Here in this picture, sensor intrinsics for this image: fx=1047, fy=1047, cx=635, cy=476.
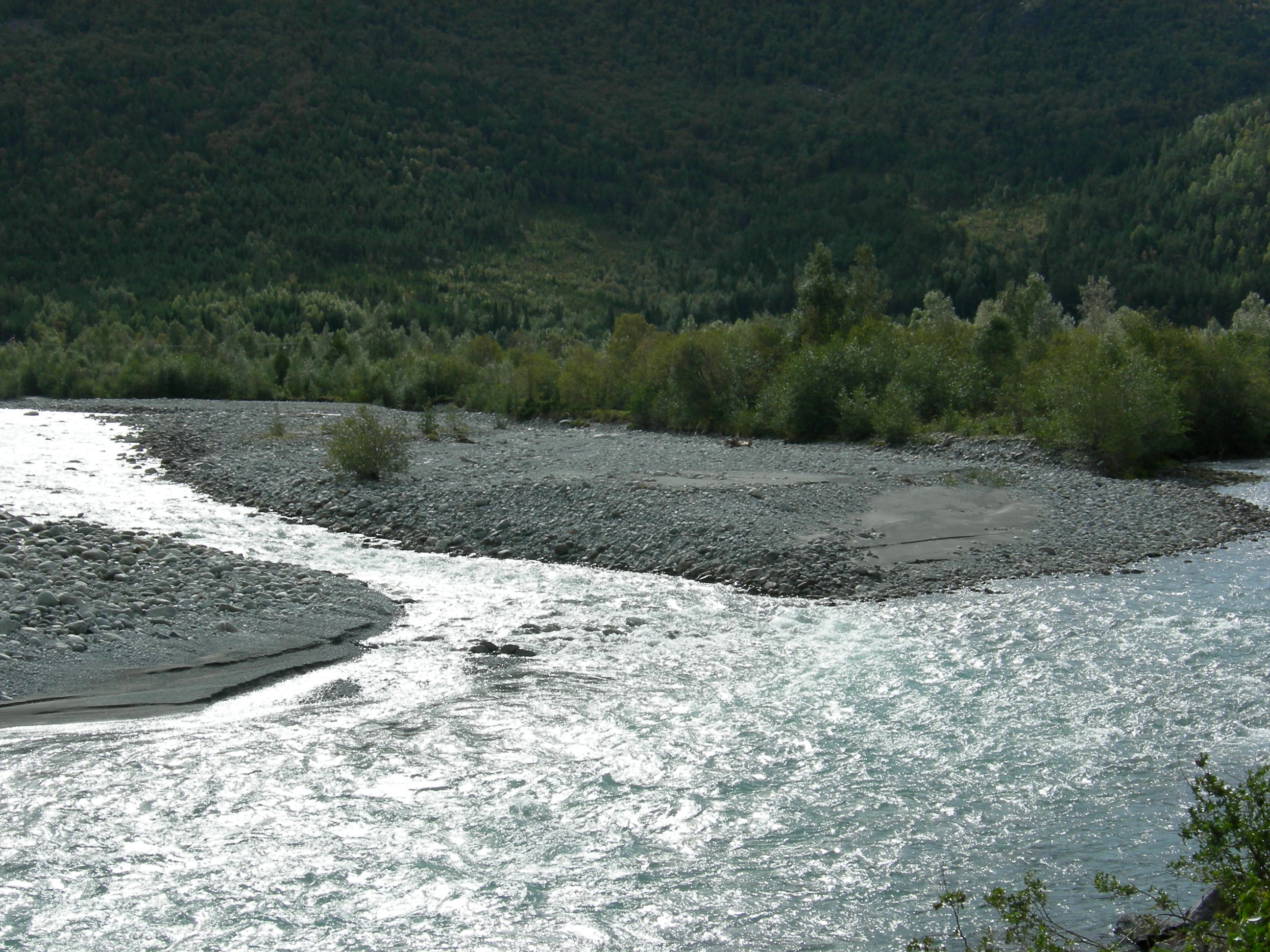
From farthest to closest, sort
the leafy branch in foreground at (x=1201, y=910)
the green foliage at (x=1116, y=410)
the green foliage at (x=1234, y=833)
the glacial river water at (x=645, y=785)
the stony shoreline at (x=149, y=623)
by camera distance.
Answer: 1. the green foliage at (x=1116, y=410)
2. the stony shoreline at (x=149, y=623)
3. the glacial river water at (x=645, y=785)
4. the green foliage at (x=1234, y=833)
5. the leafy branch in foreground at (x=1201, y=910)

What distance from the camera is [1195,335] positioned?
5059cm

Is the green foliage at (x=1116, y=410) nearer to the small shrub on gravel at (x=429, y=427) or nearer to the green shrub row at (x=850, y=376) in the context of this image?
the green shrub row at (x=850, y=376)

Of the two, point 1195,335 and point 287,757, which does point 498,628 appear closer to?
point 287,757

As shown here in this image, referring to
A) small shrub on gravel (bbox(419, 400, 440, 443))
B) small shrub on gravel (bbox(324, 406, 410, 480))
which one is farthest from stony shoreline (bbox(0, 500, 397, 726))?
small shrub on gravel (bbox(419, 400, 440, 443))

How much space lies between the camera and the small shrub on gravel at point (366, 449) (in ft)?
113

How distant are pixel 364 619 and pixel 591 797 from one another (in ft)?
27.9

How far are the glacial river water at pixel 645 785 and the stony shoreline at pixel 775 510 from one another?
12.8 ft

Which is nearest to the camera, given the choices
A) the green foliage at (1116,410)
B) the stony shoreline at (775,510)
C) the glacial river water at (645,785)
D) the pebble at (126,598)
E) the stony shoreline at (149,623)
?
the glacial river water at (645,785)

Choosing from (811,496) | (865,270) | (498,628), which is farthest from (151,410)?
(498,628)


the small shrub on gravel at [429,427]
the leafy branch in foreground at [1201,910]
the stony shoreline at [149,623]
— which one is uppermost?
the leafy branch in foreground at [1201,910]

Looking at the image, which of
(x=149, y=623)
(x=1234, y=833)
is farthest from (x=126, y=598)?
(x=1234, y=833)

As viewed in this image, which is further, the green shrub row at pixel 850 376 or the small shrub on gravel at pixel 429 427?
the small shrub on gravel at pixel 429 427

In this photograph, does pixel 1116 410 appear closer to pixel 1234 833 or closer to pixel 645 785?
pixel 645 785

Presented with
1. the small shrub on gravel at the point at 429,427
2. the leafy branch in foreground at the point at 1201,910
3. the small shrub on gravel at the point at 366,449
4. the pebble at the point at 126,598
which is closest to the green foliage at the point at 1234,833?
the leafy branch in foreground at the point at 1201,910
